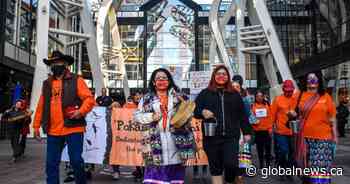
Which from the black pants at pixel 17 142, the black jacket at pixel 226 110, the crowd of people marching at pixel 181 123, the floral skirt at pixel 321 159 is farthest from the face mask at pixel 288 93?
Result: the black pants at pixel 17 142

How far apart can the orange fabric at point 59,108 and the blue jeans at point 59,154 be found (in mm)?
81

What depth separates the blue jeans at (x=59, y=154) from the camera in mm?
5941

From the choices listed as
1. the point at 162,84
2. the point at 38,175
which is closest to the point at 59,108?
the point at 162,84

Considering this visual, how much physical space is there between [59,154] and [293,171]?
431cm

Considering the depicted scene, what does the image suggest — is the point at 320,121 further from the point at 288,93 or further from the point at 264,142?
the point at 264,142

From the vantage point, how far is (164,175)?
5027mm

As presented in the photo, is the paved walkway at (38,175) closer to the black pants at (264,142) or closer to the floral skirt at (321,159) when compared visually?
the black pants at (264,142)

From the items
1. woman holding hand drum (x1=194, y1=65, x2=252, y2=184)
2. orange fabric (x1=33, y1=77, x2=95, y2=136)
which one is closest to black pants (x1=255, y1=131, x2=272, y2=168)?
woman holding hand drum (x1=194, y1=65, x2=252, y2=184)

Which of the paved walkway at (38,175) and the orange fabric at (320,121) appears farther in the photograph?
the paved walkway at (38,175)

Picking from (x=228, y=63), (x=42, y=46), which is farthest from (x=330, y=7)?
(x=42, y=46)

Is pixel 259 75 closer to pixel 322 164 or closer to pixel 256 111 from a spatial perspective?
pixel 256 111

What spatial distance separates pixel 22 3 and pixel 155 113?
31.0m

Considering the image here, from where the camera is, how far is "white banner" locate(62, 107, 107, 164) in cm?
856

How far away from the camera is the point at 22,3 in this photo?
33.1 metres
